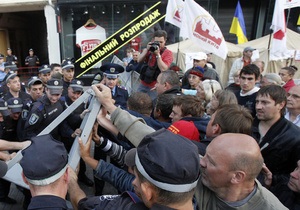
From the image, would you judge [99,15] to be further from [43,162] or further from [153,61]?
[43,162]

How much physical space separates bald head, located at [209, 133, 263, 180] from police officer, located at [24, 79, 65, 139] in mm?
2277

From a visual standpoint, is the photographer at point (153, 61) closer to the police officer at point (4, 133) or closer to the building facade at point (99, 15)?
the police officer at point (4, 133)

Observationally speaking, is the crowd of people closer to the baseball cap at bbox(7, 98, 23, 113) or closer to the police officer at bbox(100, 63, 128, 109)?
the baseball cap at bbox(7, 98, 23, 113)

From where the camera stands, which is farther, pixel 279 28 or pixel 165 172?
pixel 279 28

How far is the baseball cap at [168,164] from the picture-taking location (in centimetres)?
95

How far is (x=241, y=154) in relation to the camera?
1.20 m

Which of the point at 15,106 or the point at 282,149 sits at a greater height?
the point at 282,149

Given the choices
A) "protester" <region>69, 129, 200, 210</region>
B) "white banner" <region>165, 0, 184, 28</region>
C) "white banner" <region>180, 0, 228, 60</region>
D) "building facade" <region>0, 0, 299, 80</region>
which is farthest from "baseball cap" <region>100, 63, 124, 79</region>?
"building facade" <region>0, 0, 299, 80</region>

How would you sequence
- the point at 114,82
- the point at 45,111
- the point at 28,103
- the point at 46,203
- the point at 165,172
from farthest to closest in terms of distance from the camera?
the point at 114,82 → the point at 28,103 → the point at 45,111 → the point at 46,203 → the point at 165,172

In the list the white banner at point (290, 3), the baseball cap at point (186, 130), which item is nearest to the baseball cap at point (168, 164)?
the baseball cap at point (186, 130)

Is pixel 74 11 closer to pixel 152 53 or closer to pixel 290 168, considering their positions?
pixel 152 53

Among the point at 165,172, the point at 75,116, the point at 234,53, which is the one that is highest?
the point at 165,172

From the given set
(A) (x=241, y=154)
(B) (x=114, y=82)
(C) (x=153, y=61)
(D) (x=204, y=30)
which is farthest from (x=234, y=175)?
(D) (x=204, y=30)

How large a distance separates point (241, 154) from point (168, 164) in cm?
45
